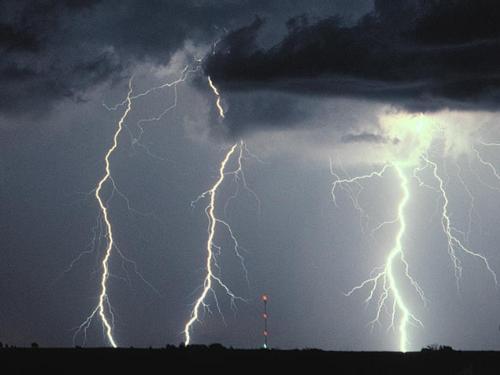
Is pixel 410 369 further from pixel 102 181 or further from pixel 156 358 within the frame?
pixel 102 181

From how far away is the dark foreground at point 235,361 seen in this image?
29875mm

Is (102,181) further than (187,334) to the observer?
Yes

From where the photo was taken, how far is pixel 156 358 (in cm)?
3088

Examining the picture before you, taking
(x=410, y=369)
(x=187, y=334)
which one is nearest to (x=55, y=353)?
(x=410, y=369)

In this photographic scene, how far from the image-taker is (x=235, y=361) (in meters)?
31.6

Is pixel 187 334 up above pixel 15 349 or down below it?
above

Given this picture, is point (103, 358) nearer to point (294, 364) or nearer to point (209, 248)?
point (294, 364)

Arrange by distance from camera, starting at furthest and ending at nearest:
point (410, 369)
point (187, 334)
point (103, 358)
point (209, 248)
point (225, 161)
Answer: point (225, 161) < point (209, 248) < point (187, 334) < point (410, 369) < point (103, 358)

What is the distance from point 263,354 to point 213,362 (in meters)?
1.83

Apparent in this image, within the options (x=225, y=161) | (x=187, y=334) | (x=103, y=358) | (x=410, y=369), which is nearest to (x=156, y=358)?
(x=103, y=358)

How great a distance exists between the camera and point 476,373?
106 ft

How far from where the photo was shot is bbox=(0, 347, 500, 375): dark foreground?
29875 mm

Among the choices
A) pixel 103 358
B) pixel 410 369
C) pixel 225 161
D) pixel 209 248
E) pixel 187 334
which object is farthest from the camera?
pixel 225 161

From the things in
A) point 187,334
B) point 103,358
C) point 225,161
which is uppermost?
point 225,161
